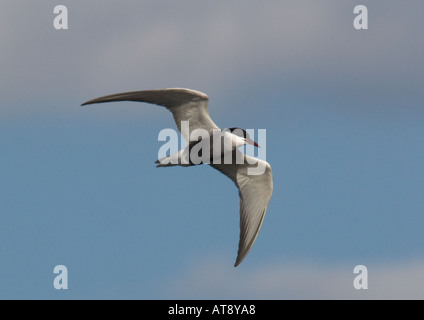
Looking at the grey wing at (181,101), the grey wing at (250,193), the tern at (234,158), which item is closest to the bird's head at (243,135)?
the tern at (234,158)

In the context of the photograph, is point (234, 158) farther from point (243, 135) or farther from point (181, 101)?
point (181, 101)

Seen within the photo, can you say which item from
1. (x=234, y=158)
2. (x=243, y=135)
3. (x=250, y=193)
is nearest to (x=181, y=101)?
(x=243, y=135)

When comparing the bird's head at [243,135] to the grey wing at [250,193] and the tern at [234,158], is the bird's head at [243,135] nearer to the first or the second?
the tern at [234,158]

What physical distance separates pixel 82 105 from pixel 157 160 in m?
3.30

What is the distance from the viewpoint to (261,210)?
22.3m

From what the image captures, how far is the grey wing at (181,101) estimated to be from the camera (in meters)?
19.2

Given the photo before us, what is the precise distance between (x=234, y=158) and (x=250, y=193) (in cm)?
117

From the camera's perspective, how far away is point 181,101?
20.0 m

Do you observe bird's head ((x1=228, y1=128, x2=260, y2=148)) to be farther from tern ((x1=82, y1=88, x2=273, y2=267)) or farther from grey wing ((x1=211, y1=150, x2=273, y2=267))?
grey wing ((x1=211, y1=150, x2=273, y2=267))

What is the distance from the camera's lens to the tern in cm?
1958
